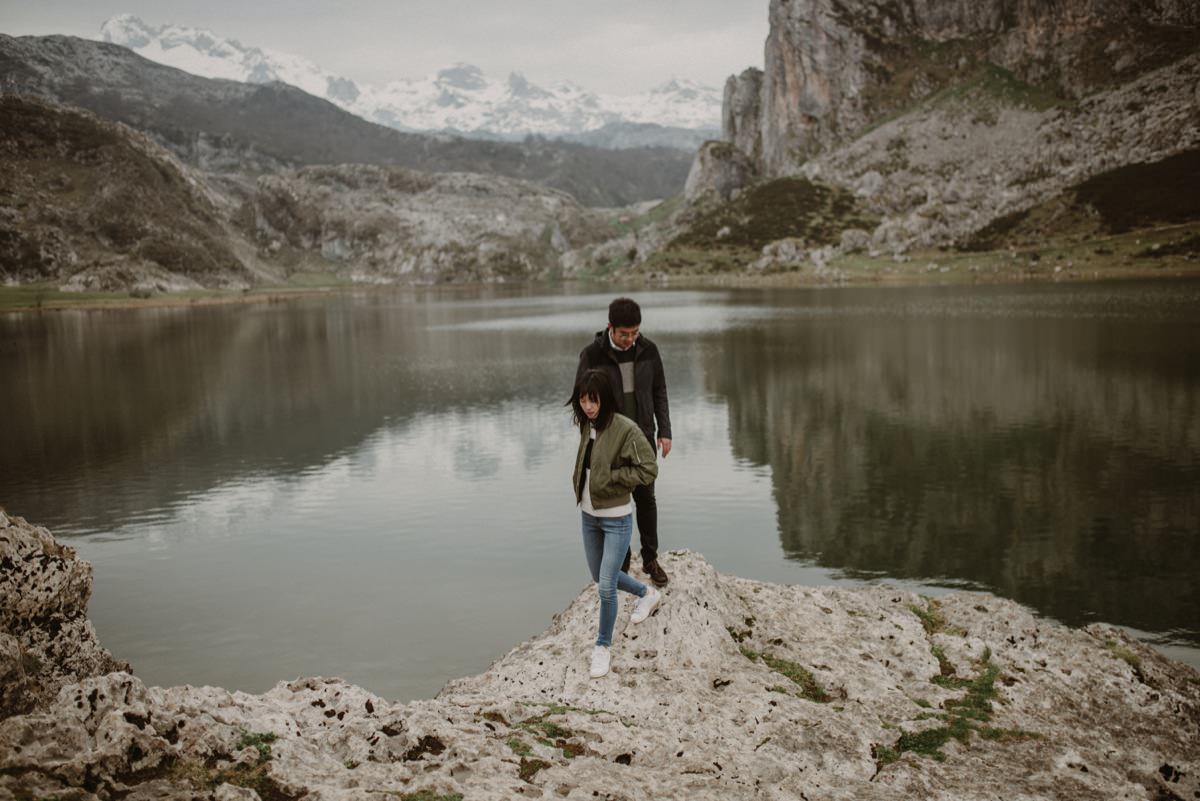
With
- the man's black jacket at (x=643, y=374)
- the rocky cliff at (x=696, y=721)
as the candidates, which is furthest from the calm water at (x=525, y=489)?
the man's black jacket at (x=643, y=374)

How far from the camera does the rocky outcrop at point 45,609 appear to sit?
9.34m

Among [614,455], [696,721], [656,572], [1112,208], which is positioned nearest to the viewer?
[696,721]

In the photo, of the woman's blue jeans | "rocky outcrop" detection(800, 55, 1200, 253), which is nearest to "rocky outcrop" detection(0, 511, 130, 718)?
the woman's blue jeans

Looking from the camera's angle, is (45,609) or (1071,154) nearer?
(45,609)

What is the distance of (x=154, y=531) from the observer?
72.2 ft

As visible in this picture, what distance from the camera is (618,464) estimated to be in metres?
9.74

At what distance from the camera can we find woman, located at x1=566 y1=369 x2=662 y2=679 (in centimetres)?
963

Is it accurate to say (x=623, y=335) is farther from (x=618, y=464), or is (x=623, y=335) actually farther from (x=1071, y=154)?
(x=1071, y=154)

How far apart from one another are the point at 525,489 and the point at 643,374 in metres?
15.1

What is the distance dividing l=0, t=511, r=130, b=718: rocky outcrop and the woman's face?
6.88 metres

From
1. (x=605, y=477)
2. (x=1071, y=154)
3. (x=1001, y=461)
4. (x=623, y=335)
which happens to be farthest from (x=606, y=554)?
(x=1071, y=154)

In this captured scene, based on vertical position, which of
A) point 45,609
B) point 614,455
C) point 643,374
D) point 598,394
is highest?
point 643,374

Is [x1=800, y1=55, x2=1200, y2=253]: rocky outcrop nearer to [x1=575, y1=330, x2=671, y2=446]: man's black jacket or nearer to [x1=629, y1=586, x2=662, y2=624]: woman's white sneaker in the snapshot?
[x1=575, y1=330, x2=671, y2=446]: man's black jacket

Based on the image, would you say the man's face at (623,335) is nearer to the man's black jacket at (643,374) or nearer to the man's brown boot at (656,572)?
the man's black jacket at (643,374)
